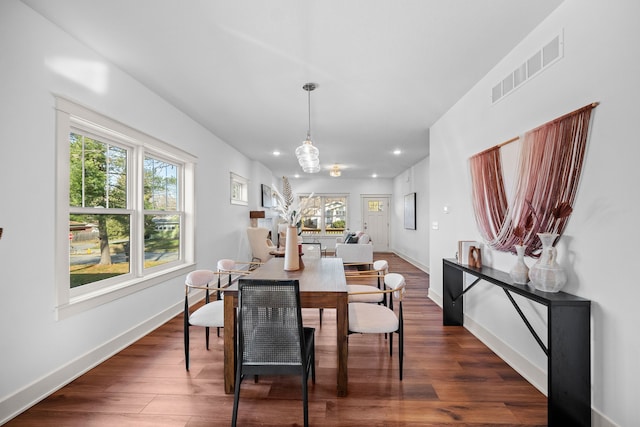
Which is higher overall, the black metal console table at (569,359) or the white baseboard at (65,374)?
the black metal console table at (569,359)

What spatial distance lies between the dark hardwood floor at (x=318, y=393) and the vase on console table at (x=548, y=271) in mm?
820

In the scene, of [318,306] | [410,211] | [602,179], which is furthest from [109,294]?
[410,211]

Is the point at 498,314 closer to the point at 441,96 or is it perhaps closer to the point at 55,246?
the point at 441,96

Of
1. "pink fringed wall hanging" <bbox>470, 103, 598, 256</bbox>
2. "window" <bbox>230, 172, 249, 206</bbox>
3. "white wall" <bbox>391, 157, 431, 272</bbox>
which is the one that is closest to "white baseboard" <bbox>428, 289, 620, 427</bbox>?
"pink fringed wall hanging" <bbox>470, 103, 598, 256</bbox>

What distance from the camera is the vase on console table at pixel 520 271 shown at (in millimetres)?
2105

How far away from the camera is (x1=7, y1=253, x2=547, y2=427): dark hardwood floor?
6.02ft

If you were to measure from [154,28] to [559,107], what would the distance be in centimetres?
289

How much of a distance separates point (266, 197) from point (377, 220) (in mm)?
4074

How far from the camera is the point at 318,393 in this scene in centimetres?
208

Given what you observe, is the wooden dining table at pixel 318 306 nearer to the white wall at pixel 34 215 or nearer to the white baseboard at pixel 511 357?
the white wall at pixel 34 215

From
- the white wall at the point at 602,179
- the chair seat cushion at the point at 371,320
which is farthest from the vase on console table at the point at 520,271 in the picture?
the chair seat cushion at the point at 371,320

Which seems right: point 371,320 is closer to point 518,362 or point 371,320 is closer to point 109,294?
point 518,362

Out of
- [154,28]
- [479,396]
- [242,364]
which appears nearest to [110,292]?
[242,364]

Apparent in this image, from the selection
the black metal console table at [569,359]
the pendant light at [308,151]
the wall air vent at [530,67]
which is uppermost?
the wall air vent at [530,67]
